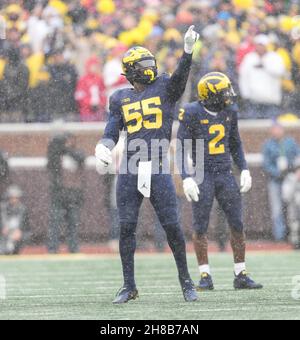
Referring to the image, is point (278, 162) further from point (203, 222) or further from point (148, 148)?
point (148, 148)

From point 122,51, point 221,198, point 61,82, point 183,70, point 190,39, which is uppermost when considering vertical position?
point 122,51

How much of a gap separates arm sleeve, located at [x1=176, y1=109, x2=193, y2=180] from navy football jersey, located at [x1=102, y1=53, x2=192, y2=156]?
97 cm

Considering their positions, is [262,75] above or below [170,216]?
above

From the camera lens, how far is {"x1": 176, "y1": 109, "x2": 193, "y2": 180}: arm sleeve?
9.83 m

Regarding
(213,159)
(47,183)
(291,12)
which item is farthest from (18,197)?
(213,159)

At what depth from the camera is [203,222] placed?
393 inches

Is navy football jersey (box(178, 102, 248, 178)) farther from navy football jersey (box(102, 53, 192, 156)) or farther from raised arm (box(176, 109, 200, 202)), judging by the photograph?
navy football jersey (box(102, 53, 192, 156))

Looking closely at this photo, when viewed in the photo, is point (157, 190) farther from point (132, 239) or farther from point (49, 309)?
point (49, 309)

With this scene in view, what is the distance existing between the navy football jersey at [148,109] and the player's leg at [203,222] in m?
1.19

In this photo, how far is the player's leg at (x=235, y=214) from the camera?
389 inches

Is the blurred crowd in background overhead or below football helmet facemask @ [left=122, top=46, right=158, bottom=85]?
overhead

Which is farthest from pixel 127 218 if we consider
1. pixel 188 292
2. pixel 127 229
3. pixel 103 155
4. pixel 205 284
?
pixel 205 284

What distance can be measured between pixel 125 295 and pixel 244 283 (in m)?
1.43

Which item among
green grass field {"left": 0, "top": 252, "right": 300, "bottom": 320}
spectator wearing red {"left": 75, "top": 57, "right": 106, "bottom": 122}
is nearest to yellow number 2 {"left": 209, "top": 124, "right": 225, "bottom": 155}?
green grass field {"left": 0, "top": 252, "right": 300, "bottom": 320}
